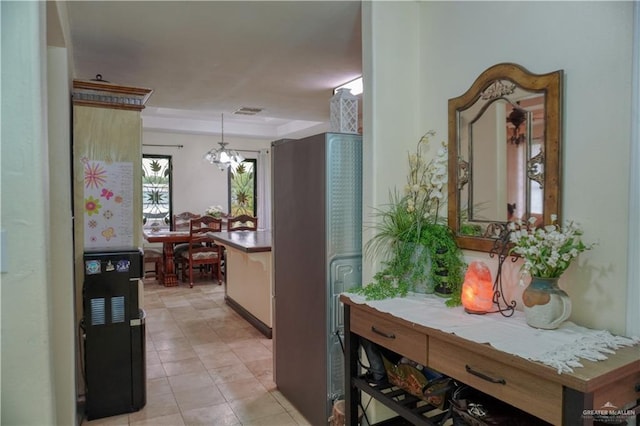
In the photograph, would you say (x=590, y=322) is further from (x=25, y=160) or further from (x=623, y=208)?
(x=25, y=160)

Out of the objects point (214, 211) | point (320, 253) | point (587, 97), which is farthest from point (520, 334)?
point (214, 211)

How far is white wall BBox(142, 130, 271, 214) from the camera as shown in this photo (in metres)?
7.28

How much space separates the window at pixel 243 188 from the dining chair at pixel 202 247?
5.04 feet

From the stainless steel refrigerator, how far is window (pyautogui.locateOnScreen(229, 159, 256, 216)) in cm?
539

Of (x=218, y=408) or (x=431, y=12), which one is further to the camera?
(x=218, y=408)

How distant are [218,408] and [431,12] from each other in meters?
2.59

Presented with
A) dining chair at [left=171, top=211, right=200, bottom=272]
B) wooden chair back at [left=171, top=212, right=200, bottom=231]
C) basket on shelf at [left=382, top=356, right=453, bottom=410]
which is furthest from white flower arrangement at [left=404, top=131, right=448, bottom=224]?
wooden chair back at [left=171, top=212, right=200, bottom=231]

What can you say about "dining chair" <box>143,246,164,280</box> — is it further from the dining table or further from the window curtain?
the window curtain

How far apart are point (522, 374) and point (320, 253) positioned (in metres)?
1.27

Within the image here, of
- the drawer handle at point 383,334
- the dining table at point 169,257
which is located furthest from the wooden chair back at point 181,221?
the drawer handle at point 383,334

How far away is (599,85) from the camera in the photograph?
4.93ft

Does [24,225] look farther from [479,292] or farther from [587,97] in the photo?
[587,97]

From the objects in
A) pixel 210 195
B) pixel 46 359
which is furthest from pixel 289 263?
pixel 210 195

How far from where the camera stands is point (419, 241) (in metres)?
2.04
